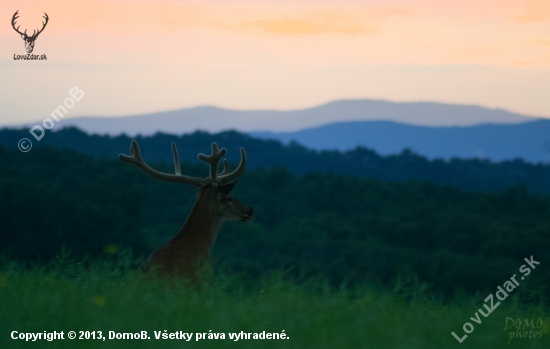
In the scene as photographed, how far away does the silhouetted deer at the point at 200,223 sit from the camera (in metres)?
6.32

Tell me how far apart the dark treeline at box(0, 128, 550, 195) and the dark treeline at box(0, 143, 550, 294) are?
8.06 m

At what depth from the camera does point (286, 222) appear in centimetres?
5262

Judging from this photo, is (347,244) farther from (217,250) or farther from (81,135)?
(81,135)

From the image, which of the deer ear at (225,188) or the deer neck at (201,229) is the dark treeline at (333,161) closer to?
the deer ear at (225,188)

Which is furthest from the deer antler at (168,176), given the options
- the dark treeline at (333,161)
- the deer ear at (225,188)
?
the dark treeline at (333,161)

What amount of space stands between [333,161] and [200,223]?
6797 centimetres

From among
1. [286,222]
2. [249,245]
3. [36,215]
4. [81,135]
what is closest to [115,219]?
[36,215]

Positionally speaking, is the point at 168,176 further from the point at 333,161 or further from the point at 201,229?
the point at 333,161

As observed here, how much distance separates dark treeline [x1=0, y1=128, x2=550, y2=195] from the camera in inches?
2657

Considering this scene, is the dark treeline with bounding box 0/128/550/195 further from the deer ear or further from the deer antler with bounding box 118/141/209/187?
the deer ear

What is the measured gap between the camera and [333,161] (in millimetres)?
75000

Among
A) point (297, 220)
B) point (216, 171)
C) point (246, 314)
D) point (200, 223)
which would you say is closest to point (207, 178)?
point (216, 171)

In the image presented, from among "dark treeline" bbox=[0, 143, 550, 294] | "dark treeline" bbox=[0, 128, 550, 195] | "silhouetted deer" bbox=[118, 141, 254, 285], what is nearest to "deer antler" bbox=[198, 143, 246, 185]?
"silhouetted deer" bbox=[118, 141, 254, 285]

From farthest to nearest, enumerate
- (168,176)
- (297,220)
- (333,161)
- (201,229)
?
(333,161) < (297,220) < (168,176) < (201,229)
